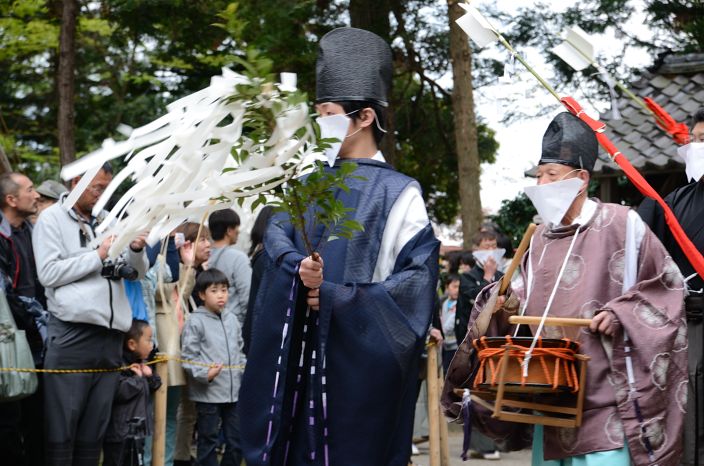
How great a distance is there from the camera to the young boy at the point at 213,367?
7281 mm

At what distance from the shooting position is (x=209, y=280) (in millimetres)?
7512

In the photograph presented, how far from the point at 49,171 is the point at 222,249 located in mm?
11995

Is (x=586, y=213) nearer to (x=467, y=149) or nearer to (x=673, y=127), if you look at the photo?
(x=673, y=127)

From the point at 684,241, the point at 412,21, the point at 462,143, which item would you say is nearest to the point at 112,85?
the point at 412,21

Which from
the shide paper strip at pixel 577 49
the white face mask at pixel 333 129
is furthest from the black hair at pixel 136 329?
the white face mask at pixel 333 129

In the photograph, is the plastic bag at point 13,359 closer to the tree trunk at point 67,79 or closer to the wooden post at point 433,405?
the wooden post at point 433,405

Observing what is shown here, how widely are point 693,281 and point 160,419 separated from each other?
351 centimetres

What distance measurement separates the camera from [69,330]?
6047mm

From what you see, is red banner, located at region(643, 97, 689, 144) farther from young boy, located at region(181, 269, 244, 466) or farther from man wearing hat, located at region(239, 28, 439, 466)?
young boy, located at region(181, 269, 244, 466)

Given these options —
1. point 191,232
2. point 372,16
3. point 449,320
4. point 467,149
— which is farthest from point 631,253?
point 372,16

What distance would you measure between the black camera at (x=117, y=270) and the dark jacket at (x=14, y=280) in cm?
66

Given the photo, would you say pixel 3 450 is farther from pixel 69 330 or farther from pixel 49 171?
pixel 49 171

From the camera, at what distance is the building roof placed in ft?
33.8

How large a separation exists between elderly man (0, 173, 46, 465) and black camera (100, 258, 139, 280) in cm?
67
